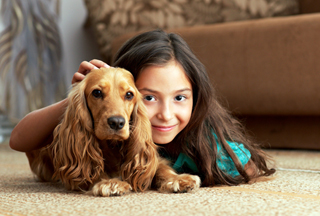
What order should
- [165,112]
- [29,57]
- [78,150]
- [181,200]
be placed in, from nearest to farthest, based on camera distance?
[181,200], [78,150], [165,112], [29,57]

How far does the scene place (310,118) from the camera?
7.00 ft

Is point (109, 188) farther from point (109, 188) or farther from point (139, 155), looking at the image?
point (139, 155)

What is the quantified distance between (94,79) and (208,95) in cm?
41

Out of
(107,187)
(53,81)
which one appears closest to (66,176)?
(107,187)

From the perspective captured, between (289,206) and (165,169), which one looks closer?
(289,206)

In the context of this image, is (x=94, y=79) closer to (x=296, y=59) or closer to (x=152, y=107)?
(x=152, y=107)

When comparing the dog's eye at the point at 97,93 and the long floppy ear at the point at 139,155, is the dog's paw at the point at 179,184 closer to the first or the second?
the long floppy ear at the point at 139,155

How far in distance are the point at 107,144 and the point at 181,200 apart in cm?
29

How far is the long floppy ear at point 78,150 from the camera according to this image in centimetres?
104

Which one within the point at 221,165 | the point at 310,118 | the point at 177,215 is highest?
the point at 177,215

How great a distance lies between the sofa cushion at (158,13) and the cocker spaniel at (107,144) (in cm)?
157

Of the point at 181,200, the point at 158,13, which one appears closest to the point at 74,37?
the point at 158,13

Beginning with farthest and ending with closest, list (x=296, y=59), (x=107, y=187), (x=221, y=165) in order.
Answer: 1. (x=296, y=59)
2. (x=221, y=165)
3. (x=107, y=187)

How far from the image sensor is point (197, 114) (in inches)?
50.9
